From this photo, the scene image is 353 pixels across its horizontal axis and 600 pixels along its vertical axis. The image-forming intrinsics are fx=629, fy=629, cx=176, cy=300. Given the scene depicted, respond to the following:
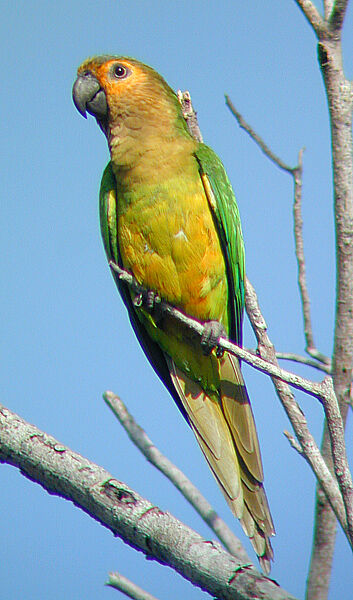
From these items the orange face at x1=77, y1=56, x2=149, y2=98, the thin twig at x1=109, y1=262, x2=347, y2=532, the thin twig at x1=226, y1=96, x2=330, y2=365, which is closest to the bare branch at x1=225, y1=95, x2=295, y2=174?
the thin twig at x1=226, y1=96, x2=330, y2=365

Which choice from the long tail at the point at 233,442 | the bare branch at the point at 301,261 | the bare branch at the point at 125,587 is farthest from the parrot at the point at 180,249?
the bare branch at the point at 125,587

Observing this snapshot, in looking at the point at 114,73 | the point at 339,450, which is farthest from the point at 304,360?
the point at 114,73

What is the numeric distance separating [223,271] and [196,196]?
376 millimetres

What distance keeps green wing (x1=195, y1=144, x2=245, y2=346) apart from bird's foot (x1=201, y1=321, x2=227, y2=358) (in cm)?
18

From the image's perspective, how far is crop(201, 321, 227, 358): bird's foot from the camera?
287 cm

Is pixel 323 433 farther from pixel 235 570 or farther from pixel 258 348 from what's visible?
pixel 235 570

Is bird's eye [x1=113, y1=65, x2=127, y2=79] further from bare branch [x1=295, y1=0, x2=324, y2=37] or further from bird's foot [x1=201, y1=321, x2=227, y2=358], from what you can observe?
bird's foot [x1=201, y1=321, x2=227, y2=358]

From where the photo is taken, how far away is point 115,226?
298cm

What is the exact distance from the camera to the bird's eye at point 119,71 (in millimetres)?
3146

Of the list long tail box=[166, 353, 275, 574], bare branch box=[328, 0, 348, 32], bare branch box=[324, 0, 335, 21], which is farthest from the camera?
long tail box=[166, 353, 275, 574]

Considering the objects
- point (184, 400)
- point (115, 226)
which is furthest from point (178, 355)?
point (115, 226)

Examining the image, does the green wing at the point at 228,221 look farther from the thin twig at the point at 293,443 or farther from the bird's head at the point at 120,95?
the thin twig at the point at 293,443

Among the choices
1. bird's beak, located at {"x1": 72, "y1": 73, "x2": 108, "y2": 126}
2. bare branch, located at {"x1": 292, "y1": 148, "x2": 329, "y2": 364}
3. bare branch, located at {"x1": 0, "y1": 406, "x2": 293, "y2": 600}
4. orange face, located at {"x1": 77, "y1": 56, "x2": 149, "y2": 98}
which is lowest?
bare branch, located at {"x1": 0, "y1": 406, "x2": 293, "y2": 600}

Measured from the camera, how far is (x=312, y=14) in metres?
2.36
